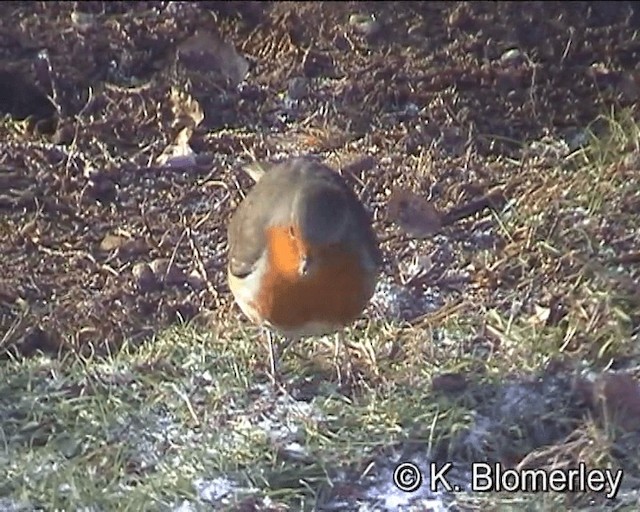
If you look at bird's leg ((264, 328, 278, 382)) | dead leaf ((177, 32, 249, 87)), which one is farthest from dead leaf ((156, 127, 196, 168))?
bird's leg ((264, 328, 278, 382))

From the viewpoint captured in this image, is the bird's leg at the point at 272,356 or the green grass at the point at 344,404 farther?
the bird's leg at the point at 272,356

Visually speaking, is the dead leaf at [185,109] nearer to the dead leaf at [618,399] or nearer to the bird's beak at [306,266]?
the bird's beak at [306,266]

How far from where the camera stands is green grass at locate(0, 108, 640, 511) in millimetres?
3285

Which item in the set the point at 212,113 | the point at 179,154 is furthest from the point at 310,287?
the point at 212,113

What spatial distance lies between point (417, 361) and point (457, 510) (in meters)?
0.53

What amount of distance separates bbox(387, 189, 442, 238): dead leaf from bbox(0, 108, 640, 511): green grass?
209 mm

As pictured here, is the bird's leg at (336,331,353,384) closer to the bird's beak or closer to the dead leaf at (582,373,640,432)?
the bird's beak

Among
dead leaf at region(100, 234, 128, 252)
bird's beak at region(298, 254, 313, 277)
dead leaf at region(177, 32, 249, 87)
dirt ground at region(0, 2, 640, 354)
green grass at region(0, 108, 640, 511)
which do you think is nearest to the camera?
green grass at region(0, 108, 640, 511)

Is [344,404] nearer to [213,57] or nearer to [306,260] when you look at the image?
[306,260]

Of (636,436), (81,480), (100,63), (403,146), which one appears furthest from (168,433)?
(100,63)

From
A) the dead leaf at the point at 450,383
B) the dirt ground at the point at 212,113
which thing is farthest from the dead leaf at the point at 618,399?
the dirt ground at the point at 212,113

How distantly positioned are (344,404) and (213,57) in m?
1.97

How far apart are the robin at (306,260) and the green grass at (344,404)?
17cm

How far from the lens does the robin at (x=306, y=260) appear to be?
3439mm
